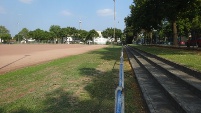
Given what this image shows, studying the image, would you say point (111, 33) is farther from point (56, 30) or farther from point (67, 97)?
point (67, 97)

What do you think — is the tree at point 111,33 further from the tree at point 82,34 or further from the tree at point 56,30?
the tree at point 56,30

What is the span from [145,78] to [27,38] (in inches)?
6854

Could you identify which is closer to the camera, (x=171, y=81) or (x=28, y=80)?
(x=171, y=81)

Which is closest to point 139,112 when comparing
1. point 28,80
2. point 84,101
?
point 84,101

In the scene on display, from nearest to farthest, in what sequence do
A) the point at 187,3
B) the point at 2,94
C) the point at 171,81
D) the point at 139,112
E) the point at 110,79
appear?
the point at 139,112
the point at 171,81
the point at 2,94
the point at 110,79
the point at 187,3

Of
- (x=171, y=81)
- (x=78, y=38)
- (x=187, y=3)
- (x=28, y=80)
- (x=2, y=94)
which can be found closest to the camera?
(x=171, y=81)

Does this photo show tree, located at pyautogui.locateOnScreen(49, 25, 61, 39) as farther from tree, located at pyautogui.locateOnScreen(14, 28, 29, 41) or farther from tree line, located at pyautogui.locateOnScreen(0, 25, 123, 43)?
tree, located at pyautogui.locateOnScreen(14, 28, 29, 41)

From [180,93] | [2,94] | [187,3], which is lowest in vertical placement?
[2,94]

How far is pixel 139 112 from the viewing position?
21.9 feet

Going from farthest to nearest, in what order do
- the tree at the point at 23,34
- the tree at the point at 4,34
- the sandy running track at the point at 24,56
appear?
the tree at the point at 23,34
the tree at the point at 4,34
the sandy running track at the point at 24,56

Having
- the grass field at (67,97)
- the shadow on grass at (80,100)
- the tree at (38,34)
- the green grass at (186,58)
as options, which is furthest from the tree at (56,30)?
the shadow on grass at (80,100)

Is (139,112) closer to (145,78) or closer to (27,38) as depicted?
(145,78)

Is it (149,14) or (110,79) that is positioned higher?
(149,14)

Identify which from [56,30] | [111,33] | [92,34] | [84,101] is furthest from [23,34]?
[84,101]
